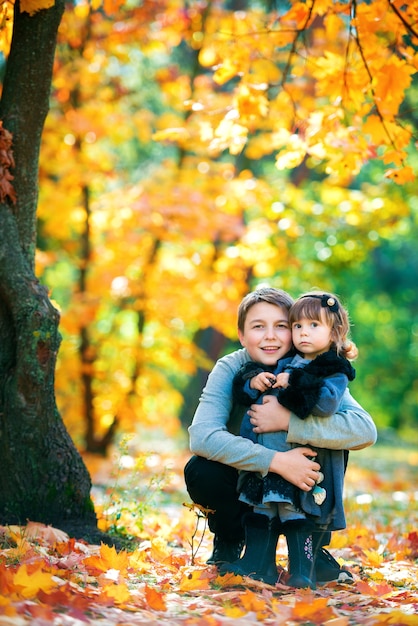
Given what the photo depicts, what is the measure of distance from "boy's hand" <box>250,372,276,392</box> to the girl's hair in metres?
0.26

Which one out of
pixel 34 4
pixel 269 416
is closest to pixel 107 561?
pixel 269 416

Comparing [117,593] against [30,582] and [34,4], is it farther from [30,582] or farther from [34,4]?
[34,4]

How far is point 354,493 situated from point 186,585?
5.40 meters

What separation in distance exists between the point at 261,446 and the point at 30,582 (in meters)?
1.07

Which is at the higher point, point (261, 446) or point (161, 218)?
point (161, 218)

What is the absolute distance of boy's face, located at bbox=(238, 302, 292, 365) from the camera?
3189 millimetres

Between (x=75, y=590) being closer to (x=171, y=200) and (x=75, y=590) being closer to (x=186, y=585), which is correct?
(x=186, y=585)

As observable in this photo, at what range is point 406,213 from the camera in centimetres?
770

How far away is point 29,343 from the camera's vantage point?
139 inches

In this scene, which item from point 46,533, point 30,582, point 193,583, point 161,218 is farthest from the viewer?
point 161,218

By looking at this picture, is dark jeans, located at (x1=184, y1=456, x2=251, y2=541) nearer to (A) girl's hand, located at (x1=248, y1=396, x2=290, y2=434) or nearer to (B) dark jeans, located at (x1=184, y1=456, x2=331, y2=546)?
(B) dark jeans, located at (x1=184, y1=456, x2=331, y2=546)

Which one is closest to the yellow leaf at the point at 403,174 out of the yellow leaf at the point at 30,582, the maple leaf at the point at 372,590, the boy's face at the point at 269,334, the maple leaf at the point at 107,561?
the boy's face at the point at 269,334

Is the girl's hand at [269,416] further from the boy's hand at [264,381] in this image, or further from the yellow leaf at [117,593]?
the yellow leaf at [117,593]

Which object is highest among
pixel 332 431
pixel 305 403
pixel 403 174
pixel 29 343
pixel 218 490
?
pixel 403 174
